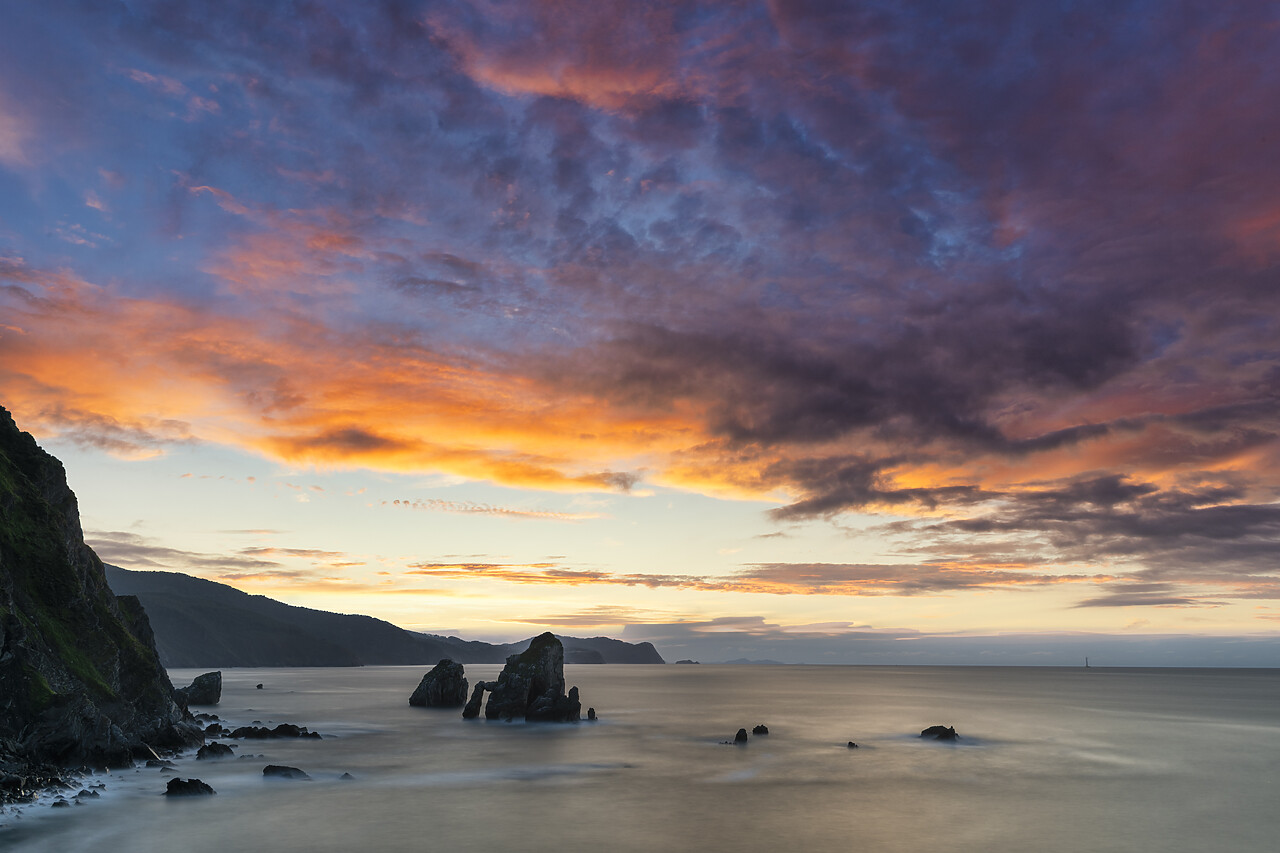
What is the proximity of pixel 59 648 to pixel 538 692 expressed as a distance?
4955cm

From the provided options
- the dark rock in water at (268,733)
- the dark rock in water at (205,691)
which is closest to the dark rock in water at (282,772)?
the dark rock in water at (268,733)

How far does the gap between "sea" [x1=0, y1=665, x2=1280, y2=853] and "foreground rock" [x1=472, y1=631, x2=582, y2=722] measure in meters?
2.45

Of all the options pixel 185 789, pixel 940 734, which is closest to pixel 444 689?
pixel 940 734

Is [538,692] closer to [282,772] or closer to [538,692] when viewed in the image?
[538,692]

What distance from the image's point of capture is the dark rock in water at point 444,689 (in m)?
112

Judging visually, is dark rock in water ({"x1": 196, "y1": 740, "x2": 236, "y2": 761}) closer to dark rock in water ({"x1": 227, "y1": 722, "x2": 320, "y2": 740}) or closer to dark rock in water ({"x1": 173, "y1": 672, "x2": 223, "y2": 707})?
dark rock in water ({"x1": 227, "y1": 722, "x2": 320, "y2": 740})

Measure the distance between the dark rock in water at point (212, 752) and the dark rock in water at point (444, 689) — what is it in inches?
2265

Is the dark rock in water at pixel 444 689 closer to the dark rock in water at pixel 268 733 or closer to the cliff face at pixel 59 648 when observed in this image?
the dark rock in water at pixel 268 733

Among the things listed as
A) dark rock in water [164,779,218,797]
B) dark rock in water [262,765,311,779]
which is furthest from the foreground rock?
dark rock in water [164,779,218,797]

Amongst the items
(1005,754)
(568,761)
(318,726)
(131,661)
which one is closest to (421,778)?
(568,761)

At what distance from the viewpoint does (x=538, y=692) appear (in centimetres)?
8644

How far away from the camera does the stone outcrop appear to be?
281ft

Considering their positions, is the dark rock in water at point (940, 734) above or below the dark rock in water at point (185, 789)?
below

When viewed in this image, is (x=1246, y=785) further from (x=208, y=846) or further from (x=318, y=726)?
(x=318, y=726)
